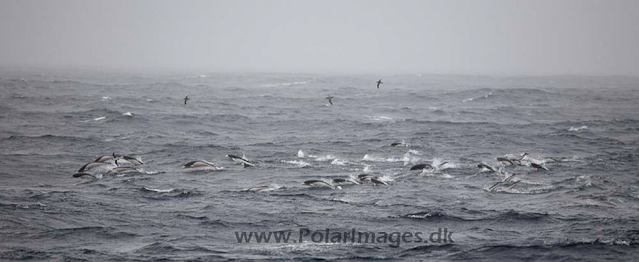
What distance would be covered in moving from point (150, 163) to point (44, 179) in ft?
19.8

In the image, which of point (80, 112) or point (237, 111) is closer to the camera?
point (80, 112)

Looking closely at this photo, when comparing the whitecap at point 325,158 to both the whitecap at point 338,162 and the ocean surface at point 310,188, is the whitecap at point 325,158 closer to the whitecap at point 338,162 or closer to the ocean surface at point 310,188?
the ocean surface at point 310,188

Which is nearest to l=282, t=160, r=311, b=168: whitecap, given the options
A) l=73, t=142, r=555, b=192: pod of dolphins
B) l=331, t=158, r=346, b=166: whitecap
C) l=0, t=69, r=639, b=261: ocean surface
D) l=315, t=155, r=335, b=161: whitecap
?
l=0, t=69, r=639, b=261: ocean surface

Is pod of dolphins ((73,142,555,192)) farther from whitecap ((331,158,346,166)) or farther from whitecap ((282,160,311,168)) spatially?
whitecap ((331,158,346,166))

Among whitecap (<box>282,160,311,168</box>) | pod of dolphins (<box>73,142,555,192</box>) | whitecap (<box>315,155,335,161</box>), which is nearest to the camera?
pod of dolphins (<box>73,142,555,192</box>)

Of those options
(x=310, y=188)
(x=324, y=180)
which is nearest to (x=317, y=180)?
(x=310, y=188)

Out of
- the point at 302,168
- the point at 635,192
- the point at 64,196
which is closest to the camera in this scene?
the point at 64,196

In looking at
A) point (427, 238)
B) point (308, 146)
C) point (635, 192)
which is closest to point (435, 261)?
point (427, 238)

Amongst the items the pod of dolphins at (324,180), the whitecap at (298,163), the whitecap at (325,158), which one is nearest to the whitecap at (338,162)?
the whitecap at (325,158)

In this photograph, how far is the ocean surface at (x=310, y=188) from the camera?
2195 centimetres

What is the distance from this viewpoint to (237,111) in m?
63.5

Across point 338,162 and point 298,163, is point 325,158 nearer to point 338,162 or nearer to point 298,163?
point 338,162

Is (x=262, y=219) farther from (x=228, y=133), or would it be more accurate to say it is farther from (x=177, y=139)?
(x=228, y=133)

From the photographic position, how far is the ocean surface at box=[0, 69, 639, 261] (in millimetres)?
21953
